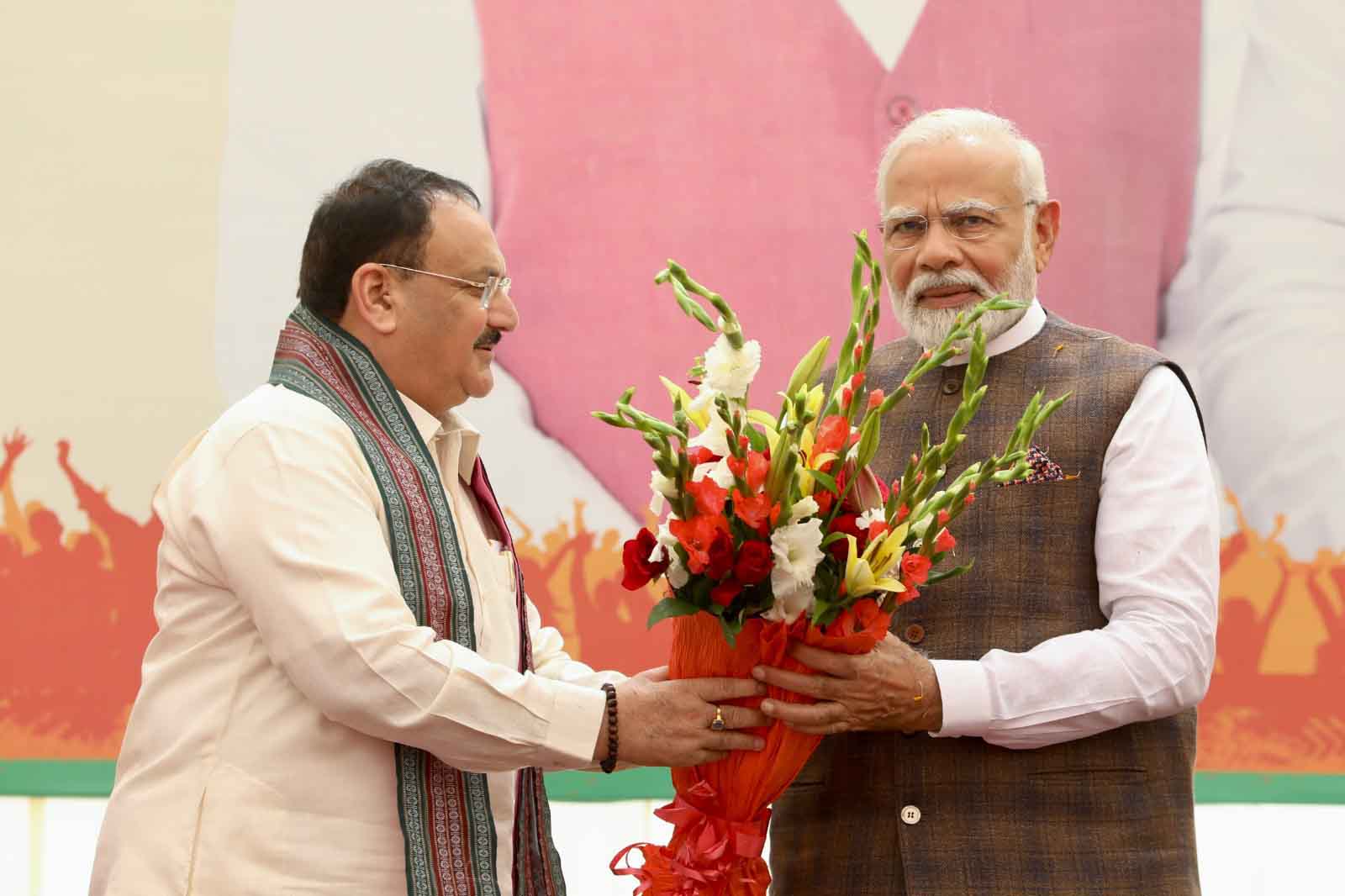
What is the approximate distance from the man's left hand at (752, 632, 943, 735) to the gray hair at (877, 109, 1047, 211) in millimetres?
764

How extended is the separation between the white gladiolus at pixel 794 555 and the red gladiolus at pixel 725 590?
4 centimetres

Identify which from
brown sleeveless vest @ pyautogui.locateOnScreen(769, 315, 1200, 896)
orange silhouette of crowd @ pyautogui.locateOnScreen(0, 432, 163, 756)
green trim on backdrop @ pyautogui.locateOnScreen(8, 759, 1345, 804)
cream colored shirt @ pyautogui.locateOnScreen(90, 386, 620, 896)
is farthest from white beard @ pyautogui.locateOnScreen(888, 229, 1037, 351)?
orange silhouette of crowd @ pyautogui.locateOnScreen(0, 432, 163, 756)

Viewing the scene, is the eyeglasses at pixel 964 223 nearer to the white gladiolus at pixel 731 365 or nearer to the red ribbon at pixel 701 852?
the white gladiolus at pixel 731 365

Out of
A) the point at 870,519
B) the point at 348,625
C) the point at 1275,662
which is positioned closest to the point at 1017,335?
the point at 870,519

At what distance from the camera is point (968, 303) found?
7.11 ft

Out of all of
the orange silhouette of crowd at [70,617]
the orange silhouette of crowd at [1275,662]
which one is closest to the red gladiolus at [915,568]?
the orange silhouette of crowd at [1275,662]

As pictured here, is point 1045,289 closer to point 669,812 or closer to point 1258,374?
point 1258,374

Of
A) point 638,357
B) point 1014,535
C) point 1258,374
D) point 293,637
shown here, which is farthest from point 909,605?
point 1258,374

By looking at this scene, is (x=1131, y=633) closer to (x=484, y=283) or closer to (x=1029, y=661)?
(x=1029, y=661)

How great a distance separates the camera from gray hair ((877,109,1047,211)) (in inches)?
86.3

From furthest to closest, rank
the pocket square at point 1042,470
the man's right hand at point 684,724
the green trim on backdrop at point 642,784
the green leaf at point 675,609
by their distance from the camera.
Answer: the green trim on backdrop at point 642,784 < the pocket square at point 1042,470 < the man's right hand at point 684,724 < the green leaf at point 675,609

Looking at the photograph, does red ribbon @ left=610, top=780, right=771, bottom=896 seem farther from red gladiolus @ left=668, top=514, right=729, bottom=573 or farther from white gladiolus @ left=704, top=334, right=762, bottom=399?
white gladiolus @ left=704, top=334, right=762, bottom=399

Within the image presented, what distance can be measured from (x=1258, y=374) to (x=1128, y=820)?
1.88 metres

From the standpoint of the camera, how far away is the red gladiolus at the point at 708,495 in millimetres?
1697
